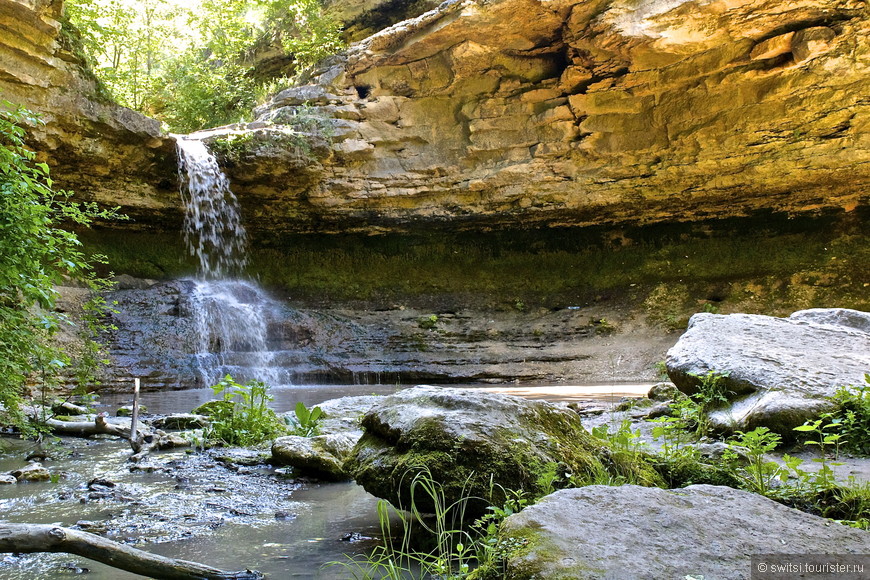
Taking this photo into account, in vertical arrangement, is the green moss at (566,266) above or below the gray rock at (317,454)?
above

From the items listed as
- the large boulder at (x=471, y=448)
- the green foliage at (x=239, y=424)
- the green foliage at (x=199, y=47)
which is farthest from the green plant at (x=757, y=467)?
the green foliage at (x=199, y=47)

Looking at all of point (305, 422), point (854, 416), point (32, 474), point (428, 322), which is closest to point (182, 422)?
point (305, 422)

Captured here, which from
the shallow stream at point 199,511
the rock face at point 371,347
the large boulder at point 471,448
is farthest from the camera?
the rock face at point 371,347

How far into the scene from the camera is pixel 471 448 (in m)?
2.40

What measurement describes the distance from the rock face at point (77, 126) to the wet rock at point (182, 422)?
6.74 meters

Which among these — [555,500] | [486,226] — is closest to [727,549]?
[555,500]

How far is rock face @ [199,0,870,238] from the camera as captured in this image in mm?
12102

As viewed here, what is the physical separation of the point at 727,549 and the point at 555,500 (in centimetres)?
47

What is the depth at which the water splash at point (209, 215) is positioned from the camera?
1380 centimetres

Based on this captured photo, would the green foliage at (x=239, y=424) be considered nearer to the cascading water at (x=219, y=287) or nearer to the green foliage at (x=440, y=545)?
the green foliage at (x=440, y=545)

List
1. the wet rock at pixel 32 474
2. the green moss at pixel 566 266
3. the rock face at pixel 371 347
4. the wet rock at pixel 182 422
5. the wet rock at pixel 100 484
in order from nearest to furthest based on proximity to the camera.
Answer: the wet rock at pixel 100 484
the wet rock at pixel 32 474
the wet rock at pixel 182 422
the rock face at pixel 371 347
the green moss at pixel 566 266

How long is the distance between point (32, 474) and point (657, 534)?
3450 mm

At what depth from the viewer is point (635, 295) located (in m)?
15.2

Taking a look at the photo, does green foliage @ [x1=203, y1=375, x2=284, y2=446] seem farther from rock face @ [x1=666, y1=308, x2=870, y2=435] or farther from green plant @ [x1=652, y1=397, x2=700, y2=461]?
rock face @ [x1=666, y1=308, x2=870, y2=435]
